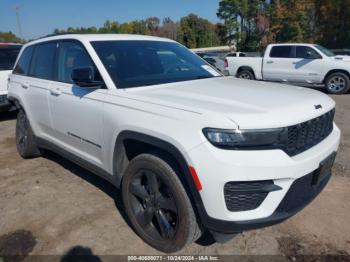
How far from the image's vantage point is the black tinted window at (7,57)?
7.92m

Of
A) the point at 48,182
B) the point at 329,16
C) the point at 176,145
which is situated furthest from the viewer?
the point at 329,16

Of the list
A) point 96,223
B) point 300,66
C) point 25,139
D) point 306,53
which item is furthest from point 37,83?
point 306,53

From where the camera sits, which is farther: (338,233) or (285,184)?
(338,233)

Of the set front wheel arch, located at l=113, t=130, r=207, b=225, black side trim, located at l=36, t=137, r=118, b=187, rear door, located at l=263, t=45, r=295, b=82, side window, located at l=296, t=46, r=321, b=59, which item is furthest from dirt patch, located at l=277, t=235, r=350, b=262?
rear door, located at l=263, t=45, r=295, b=82

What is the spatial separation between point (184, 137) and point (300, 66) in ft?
36.0

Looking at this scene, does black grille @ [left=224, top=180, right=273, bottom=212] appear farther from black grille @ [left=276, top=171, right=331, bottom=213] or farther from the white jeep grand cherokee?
black grille @ [left=276, top=171, right=331, bottom=213]

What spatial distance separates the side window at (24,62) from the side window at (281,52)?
9.90m

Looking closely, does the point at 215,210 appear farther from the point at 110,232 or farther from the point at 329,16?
the point at 329,16

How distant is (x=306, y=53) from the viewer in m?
12.0

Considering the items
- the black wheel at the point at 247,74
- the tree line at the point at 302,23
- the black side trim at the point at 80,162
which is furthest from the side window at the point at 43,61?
the tree line at the point at 302,23

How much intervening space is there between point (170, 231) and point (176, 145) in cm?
78

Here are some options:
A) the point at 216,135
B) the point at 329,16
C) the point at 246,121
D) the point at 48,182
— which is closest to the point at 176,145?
the point at 216,135

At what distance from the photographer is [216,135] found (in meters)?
2.29

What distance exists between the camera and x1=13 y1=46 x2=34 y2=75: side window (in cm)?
498
